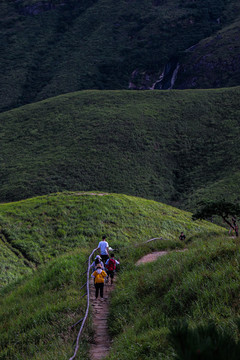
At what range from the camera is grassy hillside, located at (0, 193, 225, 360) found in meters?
8.00

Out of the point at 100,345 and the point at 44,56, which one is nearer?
the point at 100,345

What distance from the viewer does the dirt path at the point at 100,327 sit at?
22.2 feet

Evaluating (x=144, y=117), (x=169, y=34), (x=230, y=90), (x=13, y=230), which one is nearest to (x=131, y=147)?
(x=144, y=117)

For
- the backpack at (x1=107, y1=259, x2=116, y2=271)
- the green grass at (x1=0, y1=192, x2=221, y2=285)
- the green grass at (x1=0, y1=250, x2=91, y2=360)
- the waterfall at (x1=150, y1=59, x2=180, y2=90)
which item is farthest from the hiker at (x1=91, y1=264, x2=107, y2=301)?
A: the waterfall at (x1=150, y1=59, x2=180, y2=90)

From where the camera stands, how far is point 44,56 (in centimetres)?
17075

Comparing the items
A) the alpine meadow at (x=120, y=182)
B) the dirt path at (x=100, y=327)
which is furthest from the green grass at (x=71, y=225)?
the dirt path at (x=100, y=327)

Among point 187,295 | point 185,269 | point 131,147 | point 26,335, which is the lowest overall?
point 131,147

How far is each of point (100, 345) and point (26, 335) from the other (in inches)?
86.4

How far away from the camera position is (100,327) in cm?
792

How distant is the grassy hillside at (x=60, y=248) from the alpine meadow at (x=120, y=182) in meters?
0.07

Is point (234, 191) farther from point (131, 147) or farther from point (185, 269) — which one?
point (185, 269)

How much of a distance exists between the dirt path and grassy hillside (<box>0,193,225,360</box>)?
0.23 m

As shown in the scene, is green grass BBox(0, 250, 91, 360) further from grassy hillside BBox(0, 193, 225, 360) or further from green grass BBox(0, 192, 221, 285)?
green grass BBox(0, 192, 221, 285)

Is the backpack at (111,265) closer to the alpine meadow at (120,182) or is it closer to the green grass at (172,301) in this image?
the alpine meadow at (120,182)
